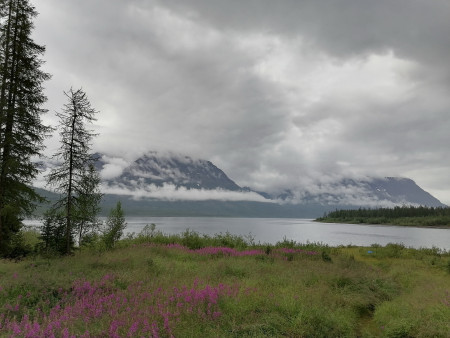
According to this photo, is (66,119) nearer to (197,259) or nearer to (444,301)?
(197,259)

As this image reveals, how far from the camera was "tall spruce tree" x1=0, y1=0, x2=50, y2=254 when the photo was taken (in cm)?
1681

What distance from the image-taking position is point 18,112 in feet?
56.1

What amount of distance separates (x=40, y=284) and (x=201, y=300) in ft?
17.0

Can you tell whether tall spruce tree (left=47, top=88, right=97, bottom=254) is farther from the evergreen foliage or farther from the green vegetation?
the green vegetation

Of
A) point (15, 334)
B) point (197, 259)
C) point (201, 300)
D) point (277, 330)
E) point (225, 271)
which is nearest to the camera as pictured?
point (15, 334)

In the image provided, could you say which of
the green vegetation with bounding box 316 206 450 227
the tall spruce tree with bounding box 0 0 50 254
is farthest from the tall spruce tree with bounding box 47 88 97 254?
the green vegetation with bounding box 316 206 450 227

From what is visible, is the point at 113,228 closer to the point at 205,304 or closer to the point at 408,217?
the point at 205,304

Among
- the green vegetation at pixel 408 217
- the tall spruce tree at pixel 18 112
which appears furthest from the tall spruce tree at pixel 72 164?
the green vegetation at pixel 408 217

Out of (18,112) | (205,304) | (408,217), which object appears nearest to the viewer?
(205,304)

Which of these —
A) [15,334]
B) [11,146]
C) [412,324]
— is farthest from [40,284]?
[11,146]

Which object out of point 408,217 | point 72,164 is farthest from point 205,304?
point 408,217

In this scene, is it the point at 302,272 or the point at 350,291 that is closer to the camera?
the point at 350,291

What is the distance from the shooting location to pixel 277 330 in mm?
6680

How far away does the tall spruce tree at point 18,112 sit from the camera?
55.2 feet
